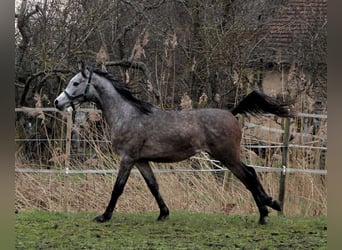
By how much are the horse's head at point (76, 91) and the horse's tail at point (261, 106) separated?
5.52ft

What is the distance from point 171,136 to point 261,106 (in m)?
1.09

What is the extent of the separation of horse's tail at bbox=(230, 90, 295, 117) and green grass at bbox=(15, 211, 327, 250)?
1.24 metres

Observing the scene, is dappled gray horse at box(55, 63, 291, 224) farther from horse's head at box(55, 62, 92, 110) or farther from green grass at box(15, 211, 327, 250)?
green grass at box(15, 211, 327, 250)

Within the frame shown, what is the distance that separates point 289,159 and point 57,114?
12.1ft

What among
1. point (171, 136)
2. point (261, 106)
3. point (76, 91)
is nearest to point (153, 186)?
point (171, 136)

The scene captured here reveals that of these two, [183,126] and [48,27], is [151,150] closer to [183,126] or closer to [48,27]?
[183,126]

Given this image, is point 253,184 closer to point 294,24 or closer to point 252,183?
point 252,183

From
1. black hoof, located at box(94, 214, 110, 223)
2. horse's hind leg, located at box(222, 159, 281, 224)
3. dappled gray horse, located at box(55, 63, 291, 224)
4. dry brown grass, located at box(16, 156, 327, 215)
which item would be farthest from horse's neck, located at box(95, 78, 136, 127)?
dry brown grass, located at box(16, 156, 327, 215)

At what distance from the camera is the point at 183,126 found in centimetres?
582

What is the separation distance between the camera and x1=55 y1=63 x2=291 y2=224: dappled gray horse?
19.0 feet

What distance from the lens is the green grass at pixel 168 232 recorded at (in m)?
4.82

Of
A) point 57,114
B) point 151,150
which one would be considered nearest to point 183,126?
point 151,150

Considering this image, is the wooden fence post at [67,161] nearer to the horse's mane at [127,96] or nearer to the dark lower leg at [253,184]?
the horse's mane at [127,96]

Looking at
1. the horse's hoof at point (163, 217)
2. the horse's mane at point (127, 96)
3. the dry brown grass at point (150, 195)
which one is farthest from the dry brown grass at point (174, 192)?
the horse's mane at point (127, 96)
